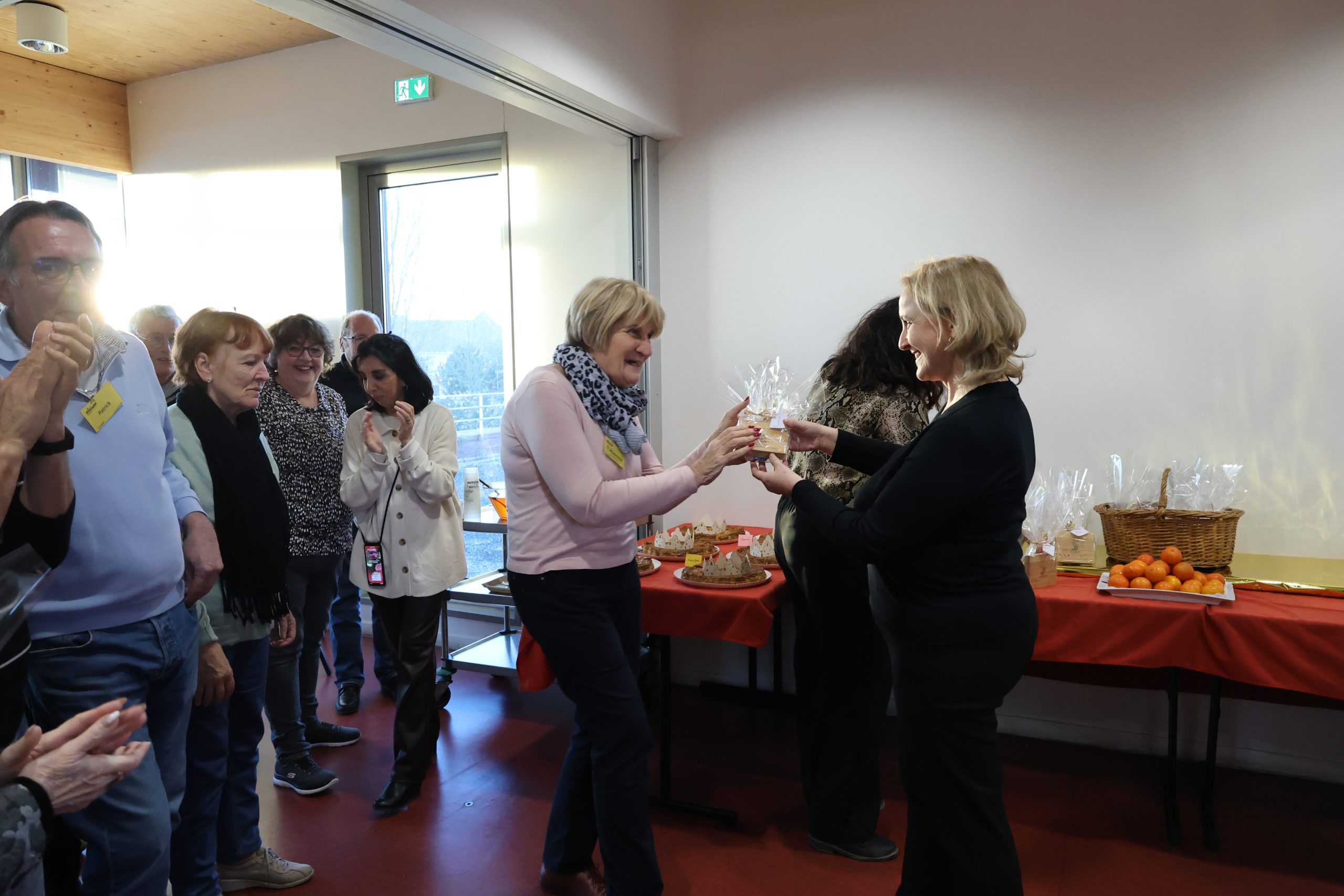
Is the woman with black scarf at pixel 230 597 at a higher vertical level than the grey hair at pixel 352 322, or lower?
lower

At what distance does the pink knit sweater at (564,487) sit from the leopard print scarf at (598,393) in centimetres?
2

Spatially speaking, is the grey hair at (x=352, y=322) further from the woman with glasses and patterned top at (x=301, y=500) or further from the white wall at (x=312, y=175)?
the woman with glasses and patterned top at (x=301, y=500)

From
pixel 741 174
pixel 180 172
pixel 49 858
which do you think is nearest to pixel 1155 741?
pixel 741 174

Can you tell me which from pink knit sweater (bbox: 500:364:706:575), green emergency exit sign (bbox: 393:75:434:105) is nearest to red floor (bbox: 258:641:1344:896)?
pink knit sweater (bbox: 500:364:706:575)

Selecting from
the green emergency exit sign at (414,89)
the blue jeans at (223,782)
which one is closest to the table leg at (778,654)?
the blue jeans at (223,782)

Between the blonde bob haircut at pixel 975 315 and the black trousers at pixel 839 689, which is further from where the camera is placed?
the black trousers at pixel 839 689

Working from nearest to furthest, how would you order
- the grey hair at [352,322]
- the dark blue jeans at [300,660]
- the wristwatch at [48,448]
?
1. the wristwatch at [48,448]
2. the dark blue jeans at [300,660]
3. the grey hair at [352,322]

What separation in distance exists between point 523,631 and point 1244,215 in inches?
118

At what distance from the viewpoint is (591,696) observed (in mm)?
1965

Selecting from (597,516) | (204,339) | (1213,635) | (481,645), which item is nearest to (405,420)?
(204,339)

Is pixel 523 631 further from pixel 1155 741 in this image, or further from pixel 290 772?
pixel 1155 741

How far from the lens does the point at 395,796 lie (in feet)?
9.34

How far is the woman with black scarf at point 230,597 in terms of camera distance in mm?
2064

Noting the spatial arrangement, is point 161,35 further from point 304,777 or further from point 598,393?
point 598,393
